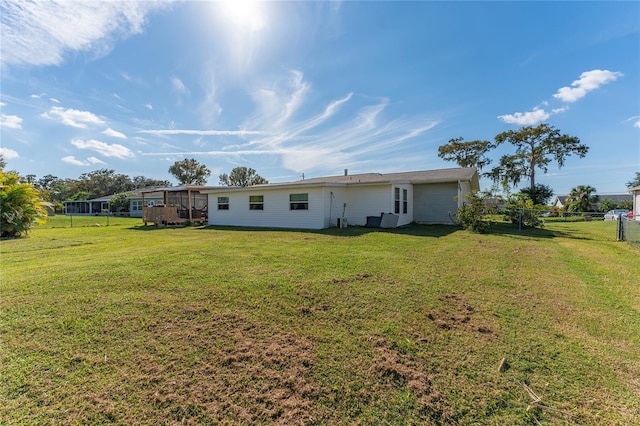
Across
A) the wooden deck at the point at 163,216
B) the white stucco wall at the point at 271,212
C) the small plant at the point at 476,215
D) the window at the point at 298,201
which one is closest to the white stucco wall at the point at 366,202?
the white stucco wall at the point at 271,212

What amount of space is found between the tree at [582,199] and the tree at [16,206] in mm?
42804

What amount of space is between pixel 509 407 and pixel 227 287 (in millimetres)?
3532

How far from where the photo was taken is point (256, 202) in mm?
15742

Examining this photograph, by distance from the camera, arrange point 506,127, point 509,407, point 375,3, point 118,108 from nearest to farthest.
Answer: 1. point 509,407
2. point 375,3
3. point 118,108
4. point 506,127

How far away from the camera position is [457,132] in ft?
108

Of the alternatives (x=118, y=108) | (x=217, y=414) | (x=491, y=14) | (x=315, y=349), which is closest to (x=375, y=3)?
(x=491, y=14)

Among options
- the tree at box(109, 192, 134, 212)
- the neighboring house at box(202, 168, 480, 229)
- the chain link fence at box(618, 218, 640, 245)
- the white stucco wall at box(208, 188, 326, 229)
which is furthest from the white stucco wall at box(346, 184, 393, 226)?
the tree at box(109, 192, 134, 212)

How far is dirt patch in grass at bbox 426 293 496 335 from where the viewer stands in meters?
3.13

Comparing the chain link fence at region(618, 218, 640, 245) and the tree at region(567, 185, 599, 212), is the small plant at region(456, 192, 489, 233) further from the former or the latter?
the tree at region(567, 185, 599, 212)

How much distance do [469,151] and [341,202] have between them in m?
26.3

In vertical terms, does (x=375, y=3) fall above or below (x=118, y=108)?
above

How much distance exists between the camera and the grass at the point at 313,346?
6.40 ft

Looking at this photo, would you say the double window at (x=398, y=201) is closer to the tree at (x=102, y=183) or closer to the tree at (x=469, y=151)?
the tree at (x=469, y=151)

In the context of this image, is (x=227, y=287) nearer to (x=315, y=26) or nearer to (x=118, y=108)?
(x=315, y=26)
